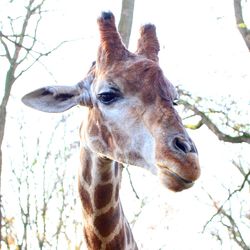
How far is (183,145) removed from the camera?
4.04 metres

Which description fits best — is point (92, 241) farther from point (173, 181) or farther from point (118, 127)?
point (173, 181)

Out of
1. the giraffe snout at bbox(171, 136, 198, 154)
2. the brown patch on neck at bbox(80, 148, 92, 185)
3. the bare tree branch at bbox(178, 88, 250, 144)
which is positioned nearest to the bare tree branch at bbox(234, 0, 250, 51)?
the bare tree branch at bbox(178, 88, 250, 144)

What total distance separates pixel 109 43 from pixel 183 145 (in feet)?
4.48

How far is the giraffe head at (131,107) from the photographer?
4.10 metres

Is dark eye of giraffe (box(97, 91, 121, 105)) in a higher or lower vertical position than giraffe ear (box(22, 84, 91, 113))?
lower

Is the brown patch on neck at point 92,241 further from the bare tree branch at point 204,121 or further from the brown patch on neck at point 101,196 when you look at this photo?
the bare tree branch at point 204,121

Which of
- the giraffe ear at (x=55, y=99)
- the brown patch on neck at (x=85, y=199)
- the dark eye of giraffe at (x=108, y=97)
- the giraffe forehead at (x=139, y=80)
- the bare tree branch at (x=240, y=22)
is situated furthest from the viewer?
the bare tree branch at (x=240, y=22)

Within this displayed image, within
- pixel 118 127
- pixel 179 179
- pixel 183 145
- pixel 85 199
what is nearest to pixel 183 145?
pixel 183 145

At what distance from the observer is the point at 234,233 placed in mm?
16469

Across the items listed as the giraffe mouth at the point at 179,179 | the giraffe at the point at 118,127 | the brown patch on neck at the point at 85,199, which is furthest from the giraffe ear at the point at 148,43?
the giraffe mouth at the point at 179,179

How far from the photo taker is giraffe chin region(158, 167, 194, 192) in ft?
13.3

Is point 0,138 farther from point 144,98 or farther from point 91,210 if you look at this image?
point 144,98

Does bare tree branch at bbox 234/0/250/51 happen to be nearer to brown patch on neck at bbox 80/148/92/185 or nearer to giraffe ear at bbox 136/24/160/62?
giraffe ear at bbox 136/24/160/62

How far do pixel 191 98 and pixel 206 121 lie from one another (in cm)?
58
